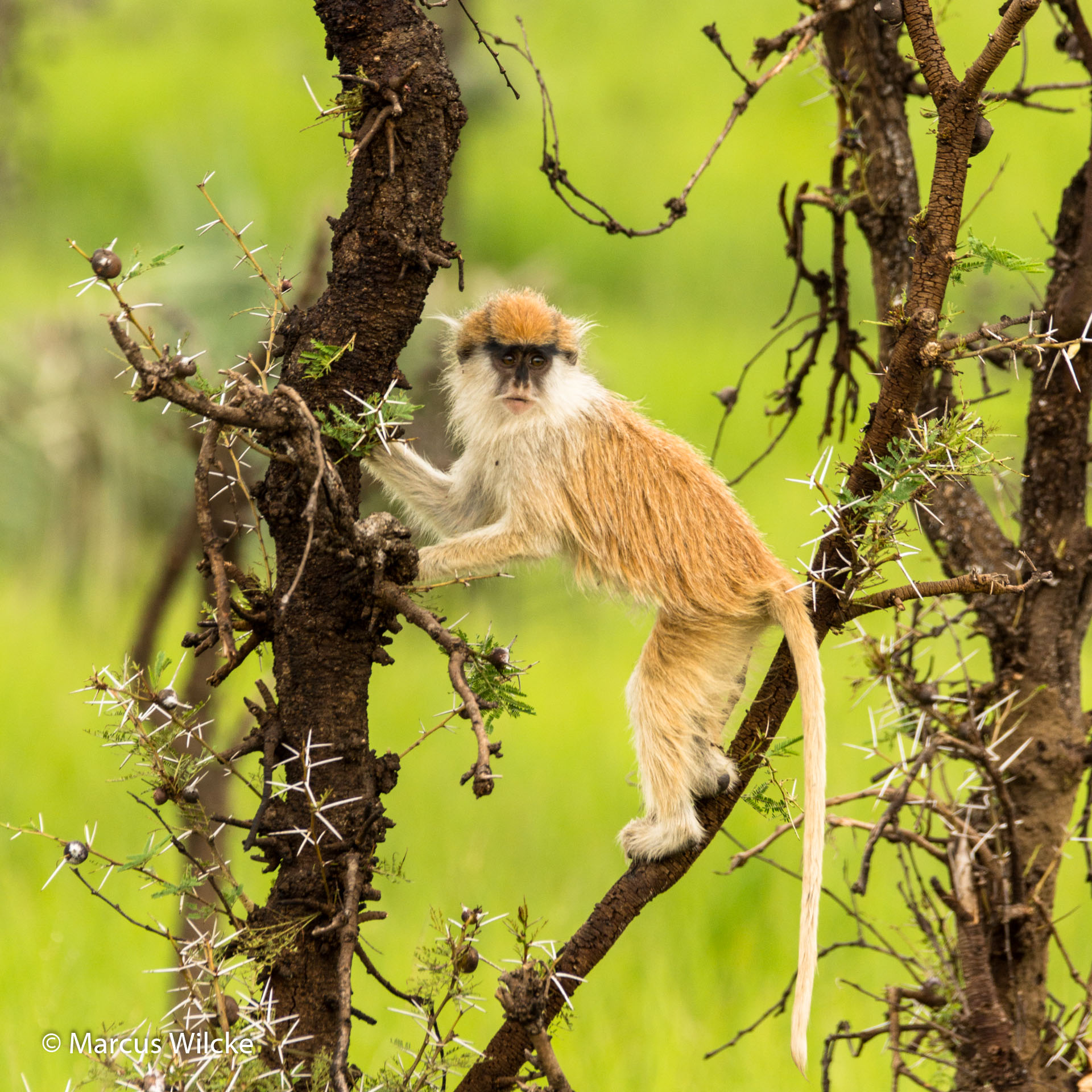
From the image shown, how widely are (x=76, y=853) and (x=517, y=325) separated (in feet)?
6.12

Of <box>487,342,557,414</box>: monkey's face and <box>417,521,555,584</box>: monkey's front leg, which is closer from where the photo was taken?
<box>417,521,555,584</box>: monkey's front leg

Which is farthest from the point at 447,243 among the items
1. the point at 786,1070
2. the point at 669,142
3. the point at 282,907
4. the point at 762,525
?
the point at 669,142

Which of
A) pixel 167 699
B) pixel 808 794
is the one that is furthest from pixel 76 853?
pixel 808 794

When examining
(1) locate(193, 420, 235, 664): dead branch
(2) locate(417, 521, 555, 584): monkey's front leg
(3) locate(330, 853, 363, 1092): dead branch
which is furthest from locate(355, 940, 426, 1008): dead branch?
(2) locate(417, 521, 555, 584): monkey's front leg

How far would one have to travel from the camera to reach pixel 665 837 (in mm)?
2727

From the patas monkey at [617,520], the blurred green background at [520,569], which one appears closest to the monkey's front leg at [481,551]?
the patas monkey at [617,520]

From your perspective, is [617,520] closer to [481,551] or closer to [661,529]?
[661,529]

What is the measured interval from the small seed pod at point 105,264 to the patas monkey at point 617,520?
1373mm

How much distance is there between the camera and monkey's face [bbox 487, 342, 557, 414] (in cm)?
316

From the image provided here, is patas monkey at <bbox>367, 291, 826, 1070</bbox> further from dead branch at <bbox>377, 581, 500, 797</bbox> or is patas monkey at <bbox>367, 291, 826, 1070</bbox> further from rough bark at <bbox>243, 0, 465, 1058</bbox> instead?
dead branch at <bbox>377, 581, 500, 797</bbox>

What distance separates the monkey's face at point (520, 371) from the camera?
10.4ft

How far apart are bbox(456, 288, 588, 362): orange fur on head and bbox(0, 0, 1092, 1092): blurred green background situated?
136 mm

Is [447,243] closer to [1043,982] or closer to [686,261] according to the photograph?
[1043,982]

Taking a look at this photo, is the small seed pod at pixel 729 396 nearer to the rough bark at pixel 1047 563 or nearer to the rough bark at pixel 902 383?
the rough bark at pixel 1047 563
